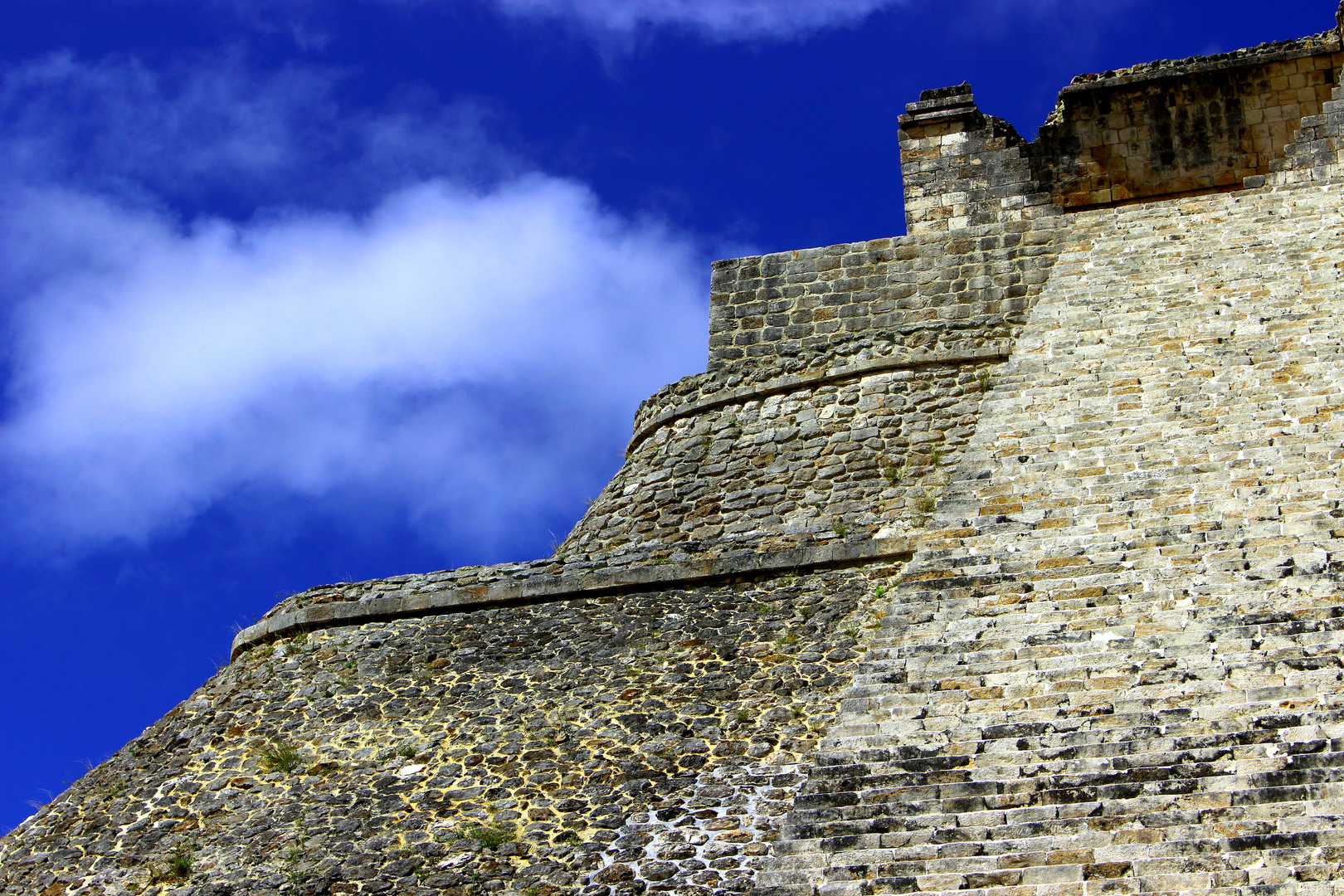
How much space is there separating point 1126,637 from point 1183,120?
7.48m

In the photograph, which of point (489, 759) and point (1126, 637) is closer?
point (1126, 637)

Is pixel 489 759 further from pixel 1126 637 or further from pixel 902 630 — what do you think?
pixel 1126 637

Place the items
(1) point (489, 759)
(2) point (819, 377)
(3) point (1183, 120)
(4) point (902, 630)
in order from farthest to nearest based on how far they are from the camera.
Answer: (3) point (1183, 120) < (2) point (819, 377) < (1) point (489, 759) < (4) point (902, 630)

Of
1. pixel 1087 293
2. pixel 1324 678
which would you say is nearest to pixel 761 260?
pixel 1087 293

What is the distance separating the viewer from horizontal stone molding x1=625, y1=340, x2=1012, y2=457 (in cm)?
1152

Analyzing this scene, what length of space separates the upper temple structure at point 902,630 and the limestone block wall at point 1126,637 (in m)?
0.02

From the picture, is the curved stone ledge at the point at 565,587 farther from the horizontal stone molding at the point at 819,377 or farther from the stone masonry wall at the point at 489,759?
the horizontal stone molding at the point at 819,377

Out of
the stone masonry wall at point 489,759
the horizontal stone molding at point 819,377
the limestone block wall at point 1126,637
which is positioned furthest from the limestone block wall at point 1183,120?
the stone masonry wall at point 489,759

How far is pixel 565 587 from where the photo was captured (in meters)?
9.93

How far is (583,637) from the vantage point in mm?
9352

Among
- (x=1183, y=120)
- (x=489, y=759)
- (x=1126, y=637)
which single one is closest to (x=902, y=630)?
(x=1126, y=637)

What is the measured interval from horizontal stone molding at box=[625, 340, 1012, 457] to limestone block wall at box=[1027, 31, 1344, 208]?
255 centimetres

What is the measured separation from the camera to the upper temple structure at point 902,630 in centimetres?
657

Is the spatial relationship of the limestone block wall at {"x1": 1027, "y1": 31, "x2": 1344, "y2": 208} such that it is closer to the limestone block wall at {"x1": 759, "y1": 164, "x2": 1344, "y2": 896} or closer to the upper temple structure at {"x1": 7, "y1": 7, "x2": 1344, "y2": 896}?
the upper temple structure at {"x1": 7, "y1": 7, "x2": 1344, "y2": 896}
